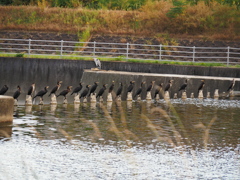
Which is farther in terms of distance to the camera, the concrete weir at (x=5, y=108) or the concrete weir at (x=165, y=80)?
the concrete weir at (x=165, y=80)

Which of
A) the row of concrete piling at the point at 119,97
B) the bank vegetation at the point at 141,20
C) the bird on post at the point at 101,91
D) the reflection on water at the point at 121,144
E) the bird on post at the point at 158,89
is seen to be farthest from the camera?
the bank vegetation at the point at 141,20

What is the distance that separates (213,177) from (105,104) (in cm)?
1499

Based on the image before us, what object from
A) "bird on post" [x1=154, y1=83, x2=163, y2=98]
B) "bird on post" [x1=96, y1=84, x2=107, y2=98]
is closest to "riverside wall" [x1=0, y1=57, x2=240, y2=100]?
"bird on post" [x1=154, y1=83, x2=163, y2=98]

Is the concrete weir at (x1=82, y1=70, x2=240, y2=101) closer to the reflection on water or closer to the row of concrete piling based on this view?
the row of concrete piling

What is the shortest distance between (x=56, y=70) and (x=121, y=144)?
→ 17.9 meters

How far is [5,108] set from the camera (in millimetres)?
19875

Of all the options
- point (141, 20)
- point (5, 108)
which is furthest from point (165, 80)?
point (141, 20)

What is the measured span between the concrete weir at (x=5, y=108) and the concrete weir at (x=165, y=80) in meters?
10.3

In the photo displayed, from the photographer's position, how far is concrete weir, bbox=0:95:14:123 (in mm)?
19734

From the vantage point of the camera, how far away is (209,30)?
4547 cm

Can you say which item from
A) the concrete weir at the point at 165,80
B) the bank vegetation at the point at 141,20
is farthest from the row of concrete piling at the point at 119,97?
the bank vegetation at the point at 141,20

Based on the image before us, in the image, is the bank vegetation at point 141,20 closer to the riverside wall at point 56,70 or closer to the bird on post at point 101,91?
the riverside wall at point 56,70

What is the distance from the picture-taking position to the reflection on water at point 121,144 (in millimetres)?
13521

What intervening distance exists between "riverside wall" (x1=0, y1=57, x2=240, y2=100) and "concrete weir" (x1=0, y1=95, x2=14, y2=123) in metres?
13.8
